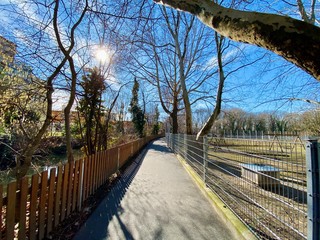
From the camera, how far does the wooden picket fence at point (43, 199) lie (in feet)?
7.82

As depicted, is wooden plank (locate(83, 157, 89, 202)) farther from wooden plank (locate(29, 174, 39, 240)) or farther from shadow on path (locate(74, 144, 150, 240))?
wooden plank (locate(29, 174, 39, 240))

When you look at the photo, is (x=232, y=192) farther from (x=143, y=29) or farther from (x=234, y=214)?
(x=143, y=29)

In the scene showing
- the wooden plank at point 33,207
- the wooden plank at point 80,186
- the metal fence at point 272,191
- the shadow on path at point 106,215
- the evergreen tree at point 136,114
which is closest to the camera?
the metal fence at point 272,191

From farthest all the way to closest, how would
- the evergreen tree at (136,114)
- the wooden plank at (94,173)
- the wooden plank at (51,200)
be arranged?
the evergreen tree at (136,114) < the wooden plank at (94,173) < the wooden plank at (51,200)

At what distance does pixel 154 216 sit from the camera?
3.95 metres

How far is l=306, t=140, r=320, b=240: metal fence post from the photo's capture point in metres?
1.87

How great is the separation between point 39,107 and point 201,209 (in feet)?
13.6

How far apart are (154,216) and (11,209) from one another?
90.8 inches

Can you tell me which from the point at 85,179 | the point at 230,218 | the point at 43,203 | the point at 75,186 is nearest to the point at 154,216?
the point at 230,218

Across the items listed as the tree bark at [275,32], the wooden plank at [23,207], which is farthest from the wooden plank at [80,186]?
the tree bark at [275,32]

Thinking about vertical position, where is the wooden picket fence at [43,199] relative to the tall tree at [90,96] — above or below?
below

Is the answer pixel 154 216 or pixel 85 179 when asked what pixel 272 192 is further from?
pixel 85 179

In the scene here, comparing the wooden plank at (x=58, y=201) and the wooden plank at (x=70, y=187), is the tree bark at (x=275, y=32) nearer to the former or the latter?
the wooden plank at (x=58, y=201)

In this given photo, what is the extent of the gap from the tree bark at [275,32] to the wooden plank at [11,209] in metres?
2.84
